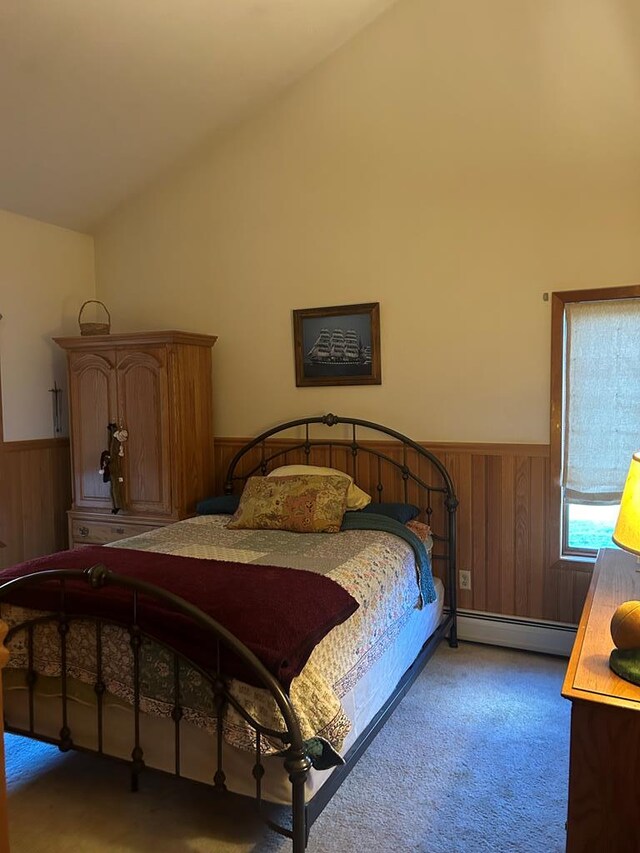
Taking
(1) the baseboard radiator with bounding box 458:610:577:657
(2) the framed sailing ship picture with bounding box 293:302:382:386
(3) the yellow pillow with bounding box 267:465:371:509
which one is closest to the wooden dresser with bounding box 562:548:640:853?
(1) the baseboard radiator with bounding box 458:610:577:657

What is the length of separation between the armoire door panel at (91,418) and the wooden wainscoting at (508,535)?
1.97m

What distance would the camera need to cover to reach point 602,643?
171cm

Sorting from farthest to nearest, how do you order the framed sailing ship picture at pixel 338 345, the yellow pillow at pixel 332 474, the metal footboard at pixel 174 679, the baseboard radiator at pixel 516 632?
the framed sailing ship picture at pixel 338 345 → the yellow pillow at pixel 332 474 → the baseboard radiator at pixel 516 632 → the metal footboard at pixel 174 679

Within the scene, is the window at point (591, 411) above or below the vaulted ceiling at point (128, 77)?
below

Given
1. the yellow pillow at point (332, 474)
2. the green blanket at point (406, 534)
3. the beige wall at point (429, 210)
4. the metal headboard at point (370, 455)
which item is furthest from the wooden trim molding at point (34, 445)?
the green blanket at point (406, 534)


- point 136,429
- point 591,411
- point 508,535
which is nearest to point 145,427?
point 136,429

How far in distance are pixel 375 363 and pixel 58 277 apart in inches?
88.1

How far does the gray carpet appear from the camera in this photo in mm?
1987

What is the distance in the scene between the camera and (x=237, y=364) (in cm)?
410

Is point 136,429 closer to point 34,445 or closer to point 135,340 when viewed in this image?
point 135,340

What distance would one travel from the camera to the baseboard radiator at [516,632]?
127 inches

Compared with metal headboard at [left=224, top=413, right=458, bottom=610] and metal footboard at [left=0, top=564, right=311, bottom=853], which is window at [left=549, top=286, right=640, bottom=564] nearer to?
metal headboard at [left=224, top=413, right=458, bottom=610]

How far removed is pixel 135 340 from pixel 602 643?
2973 millimetres

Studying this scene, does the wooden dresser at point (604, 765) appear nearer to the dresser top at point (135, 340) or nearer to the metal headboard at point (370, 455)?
the metal headboard at point (370, 455)
